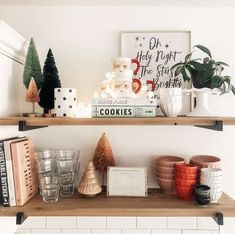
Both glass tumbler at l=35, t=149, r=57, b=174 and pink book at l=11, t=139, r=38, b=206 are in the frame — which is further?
glass tumbler at l=35, t=149, r=57, b=174

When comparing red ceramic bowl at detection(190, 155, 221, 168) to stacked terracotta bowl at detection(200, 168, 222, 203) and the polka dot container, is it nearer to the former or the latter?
stacked terracotta bowl at detection(200, 168, 222, 203)

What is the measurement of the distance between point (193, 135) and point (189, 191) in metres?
0.32

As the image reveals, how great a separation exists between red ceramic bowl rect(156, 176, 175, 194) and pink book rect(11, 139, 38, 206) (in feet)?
1.93

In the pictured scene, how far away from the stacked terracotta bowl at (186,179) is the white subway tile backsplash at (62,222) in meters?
0.58

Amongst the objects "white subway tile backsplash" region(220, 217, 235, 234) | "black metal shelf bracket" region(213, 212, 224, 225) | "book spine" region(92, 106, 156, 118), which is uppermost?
"book spine" region(92, 106, 156, 118)

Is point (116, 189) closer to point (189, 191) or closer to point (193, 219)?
point (189, 191)

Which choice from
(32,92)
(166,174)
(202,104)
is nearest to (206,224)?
(166,174)

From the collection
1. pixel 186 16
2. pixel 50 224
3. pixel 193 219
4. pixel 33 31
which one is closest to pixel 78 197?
pixel 50 224

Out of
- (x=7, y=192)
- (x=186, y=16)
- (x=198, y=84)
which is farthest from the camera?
(x=186, y=16)

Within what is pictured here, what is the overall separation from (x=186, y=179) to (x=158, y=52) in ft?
2.07

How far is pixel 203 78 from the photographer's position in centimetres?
113

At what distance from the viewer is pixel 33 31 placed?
1.30 meters

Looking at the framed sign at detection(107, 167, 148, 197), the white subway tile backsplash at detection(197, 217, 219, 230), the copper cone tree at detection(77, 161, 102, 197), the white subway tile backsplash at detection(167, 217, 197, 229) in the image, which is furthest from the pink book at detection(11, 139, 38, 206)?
the white subway tile backsplash at detection(197, 217, 219, 230)

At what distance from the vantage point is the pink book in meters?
1.02
